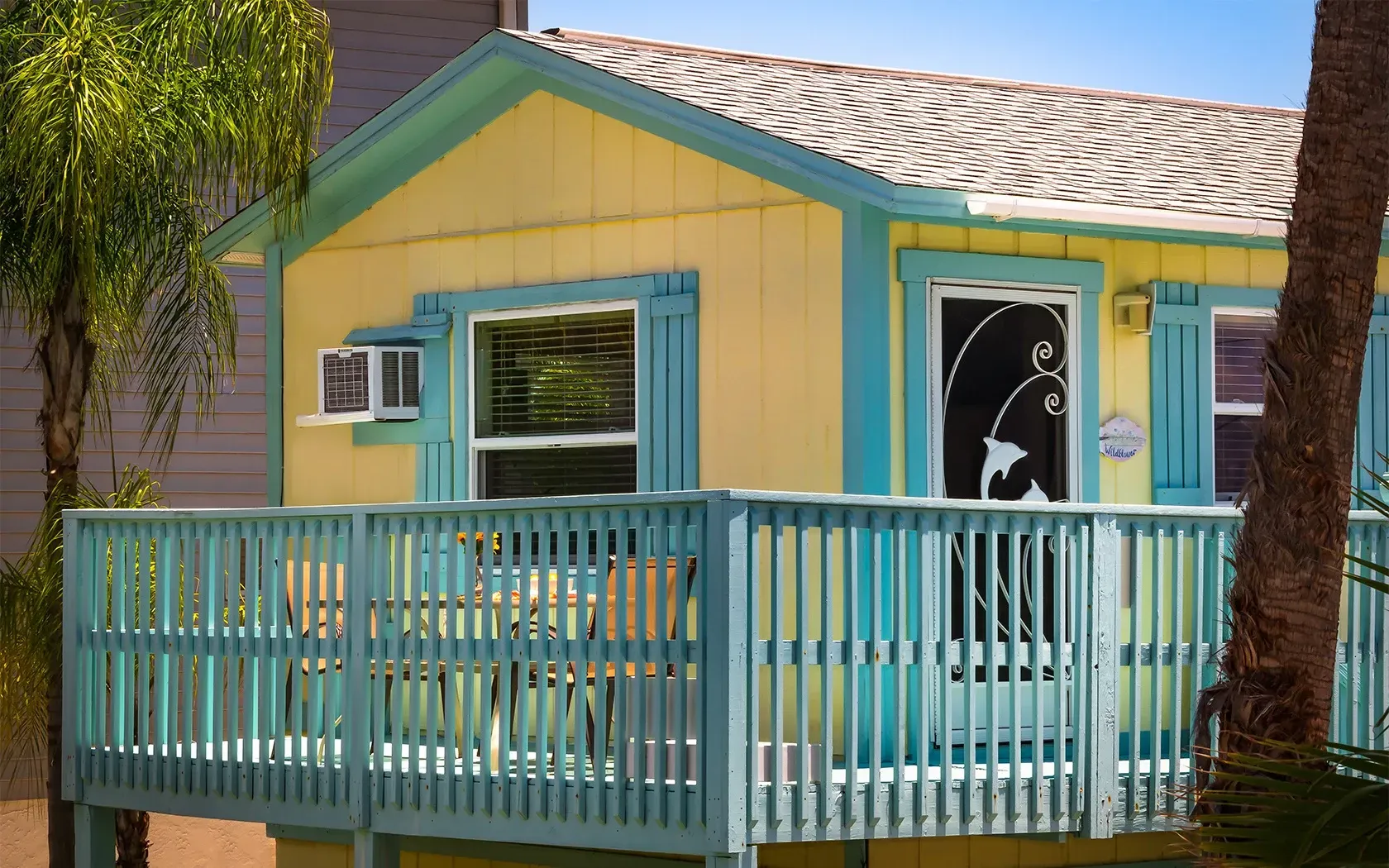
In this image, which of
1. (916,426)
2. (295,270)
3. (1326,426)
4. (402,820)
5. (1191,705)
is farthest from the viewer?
(295,270)

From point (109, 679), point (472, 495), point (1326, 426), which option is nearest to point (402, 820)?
point (109, 679)

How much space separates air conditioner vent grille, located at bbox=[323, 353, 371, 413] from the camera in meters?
9.63

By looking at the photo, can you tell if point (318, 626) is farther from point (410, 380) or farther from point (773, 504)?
point (410, 380)

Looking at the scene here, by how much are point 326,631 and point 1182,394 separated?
4.45 metres

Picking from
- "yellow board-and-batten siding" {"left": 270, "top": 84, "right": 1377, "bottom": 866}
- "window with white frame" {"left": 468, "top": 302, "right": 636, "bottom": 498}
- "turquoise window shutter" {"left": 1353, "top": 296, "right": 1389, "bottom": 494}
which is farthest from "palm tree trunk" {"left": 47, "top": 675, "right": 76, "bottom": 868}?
"turquoise window shutter" {"left": 1353, "top": 296, "right": 1389, "bottom": 494}

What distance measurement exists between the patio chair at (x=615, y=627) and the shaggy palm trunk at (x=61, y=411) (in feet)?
9.12

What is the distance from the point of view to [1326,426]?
16.4ft

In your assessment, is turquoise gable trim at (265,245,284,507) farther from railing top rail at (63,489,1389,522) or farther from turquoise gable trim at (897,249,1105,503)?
turquoise gable trim at (897,249,1105,503)

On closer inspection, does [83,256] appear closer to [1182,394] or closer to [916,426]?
[916,426]

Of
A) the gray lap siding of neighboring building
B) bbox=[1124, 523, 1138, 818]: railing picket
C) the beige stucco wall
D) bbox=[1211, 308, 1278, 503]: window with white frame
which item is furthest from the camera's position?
the gray lap siding of neighboring building

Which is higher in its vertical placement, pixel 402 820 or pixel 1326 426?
pixel 1326 426

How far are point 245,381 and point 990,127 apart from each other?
6.10 meters

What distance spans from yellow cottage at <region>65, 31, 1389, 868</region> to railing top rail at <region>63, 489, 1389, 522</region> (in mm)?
26

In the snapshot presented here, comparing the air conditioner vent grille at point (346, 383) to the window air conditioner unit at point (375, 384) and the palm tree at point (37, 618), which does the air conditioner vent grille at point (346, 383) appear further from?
the palm tree at point (37, 618)
